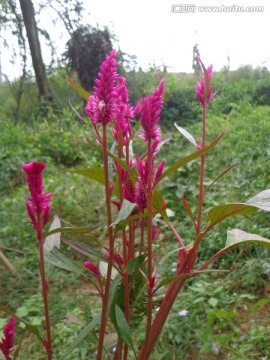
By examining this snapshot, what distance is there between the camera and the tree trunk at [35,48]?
470 cm

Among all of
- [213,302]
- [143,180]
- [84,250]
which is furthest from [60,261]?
[213,302]

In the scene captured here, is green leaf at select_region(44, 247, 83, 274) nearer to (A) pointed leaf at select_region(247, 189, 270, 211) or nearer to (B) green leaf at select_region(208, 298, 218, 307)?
(A) pointed leaf at select_region(247, 189, 270, 211)

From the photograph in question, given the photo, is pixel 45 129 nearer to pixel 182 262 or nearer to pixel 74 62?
pixel 74 62

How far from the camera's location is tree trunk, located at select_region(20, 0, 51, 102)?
4699mm

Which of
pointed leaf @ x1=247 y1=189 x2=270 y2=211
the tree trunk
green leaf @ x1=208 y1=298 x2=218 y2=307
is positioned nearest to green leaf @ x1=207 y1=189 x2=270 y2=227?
pointed leaf @ x1=247 y1=189 x2=270 y2=211

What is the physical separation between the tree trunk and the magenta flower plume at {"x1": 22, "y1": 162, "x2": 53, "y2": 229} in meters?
4.82

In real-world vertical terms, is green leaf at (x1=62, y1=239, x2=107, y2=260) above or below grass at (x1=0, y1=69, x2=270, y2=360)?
above

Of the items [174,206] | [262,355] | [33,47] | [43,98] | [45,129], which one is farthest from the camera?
[43,98]

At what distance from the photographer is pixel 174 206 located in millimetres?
2496

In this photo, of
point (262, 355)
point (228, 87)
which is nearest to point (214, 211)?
point (262, 355)

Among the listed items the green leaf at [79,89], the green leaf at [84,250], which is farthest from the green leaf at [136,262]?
the green leaf at [79,89]

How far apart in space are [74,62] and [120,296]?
5312 millimetres

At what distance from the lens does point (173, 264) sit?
1.71 metres

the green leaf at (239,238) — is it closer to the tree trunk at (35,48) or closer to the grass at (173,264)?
the grass at (173,264)
